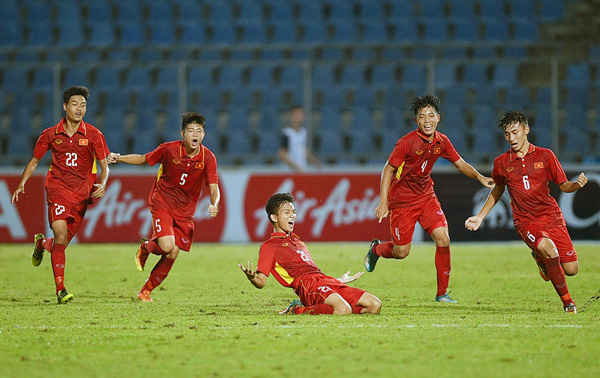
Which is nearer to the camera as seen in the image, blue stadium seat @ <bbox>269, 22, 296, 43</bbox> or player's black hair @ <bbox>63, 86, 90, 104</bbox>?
player's black hair @ <bbox>63, 86, 90, 104</bbox>

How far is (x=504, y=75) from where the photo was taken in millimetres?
18047

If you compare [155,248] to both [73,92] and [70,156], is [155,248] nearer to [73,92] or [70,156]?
[70,156]

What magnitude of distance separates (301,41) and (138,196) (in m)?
6.07

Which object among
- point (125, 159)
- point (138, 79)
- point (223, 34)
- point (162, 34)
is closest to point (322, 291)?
point (125, 159)

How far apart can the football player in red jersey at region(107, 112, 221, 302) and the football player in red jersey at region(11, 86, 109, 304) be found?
0.42 metres

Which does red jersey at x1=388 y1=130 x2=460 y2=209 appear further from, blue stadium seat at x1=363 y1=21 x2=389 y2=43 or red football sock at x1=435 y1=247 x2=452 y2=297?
blue stadium seat at x1=363 y1=21 x2=389 y2=43

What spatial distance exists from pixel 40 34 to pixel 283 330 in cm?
1554

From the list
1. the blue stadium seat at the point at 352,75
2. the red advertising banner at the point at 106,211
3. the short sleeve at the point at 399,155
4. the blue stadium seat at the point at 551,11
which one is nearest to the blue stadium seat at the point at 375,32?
the blue stadium seat at the point at 352,75

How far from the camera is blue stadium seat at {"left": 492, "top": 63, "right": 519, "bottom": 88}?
1802 centimetres

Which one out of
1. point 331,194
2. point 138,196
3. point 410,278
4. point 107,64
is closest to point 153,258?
point 138,196

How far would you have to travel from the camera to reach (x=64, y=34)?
20.1 m

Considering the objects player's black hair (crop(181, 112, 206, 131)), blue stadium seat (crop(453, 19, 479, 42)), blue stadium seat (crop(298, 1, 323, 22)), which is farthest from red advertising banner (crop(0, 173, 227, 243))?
blue stadium seat (crop(453, 19, 479, 42))

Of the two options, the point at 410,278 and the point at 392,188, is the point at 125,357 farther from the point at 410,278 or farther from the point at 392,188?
the point at 410,278

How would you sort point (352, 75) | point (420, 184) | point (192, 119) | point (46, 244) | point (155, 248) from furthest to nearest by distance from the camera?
1. point (352, 75)
2. point (46, 244)
3. point (420, 184)
4. point (155, 248)
5. point (192, 119)
